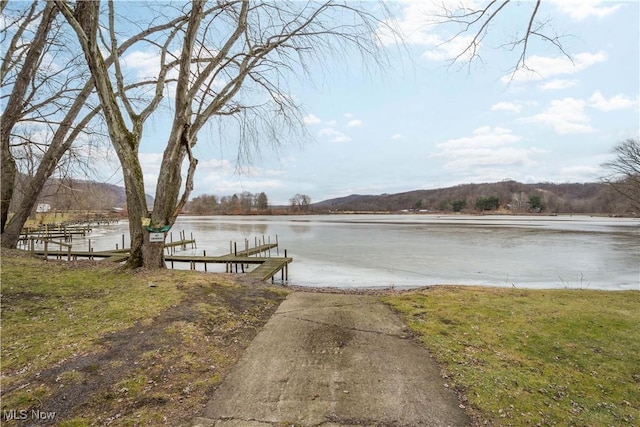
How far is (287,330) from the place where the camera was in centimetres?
Result: 459

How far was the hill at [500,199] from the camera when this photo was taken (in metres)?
101

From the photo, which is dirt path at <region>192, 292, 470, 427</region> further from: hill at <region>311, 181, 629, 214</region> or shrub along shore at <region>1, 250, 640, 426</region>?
hill at <region>311, 181, 629, 214</region>

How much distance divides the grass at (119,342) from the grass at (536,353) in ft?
8.12

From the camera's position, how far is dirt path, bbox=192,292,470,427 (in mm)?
2598

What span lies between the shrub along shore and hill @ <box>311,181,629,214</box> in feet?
349

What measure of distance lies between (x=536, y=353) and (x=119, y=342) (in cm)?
495

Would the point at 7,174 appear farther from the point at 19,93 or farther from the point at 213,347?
the point at 213,347

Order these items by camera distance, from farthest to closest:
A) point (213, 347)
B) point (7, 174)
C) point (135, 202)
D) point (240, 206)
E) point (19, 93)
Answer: point (240, 206), point (7, 174), point (19, 93), point (135, 202), point (213, 347)

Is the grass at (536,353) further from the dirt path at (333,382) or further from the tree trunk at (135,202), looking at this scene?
the tree trunk at (135,202)

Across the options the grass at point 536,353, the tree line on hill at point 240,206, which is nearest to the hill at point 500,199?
the tree line on hill at point 240,206

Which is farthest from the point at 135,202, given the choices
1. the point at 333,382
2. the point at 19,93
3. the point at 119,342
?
the point at 333,382

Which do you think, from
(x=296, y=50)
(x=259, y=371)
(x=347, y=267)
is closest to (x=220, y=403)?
(x=259, y=371)

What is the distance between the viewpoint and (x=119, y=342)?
12.7 feet

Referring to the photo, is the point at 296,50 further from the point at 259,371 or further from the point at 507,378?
the point at 507,378
